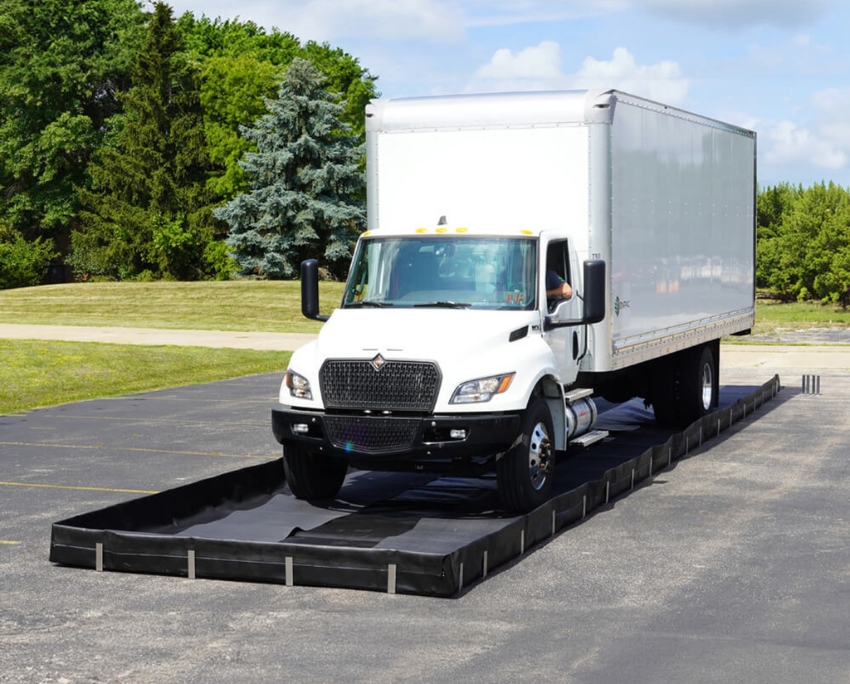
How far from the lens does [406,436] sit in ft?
32.1

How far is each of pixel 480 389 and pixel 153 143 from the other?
58.9 m

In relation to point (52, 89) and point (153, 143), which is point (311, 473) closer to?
point (153, 143)

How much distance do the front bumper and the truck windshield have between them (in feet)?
4.35

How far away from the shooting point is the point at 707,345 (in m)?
16.8

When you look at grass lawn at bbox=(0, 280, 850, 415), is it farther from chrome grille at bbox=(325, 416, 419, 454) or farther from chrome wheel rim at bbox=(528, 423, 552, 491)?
chrome wheel rim at bbox=(528, 423, 552, 491)

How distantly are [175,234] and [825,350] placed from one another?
132ft

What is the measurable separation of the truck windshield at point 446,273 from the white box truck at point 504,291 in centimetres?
2

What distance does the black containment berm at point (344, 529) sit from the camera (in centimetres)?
819

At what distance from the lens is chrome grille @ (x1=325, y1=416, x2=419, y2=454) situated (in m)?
9.80

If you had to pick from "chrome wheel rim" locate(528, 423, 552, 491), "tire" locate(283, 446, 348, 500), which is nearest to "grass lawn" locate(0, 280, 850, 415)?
"tire" locate(283, 446, 348, 500)

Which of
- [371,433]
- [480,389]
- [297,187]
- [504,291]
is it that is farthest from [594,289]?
[297,187]

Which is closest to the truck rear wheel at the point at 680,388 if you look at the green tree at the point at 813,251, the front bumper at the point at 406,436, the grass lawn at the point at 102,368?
the front bumper at the point at 406,436

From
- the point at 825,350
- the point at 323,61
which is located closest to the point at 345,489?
the point at 825,350

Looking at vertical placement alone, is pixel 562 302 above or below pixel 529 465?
above
